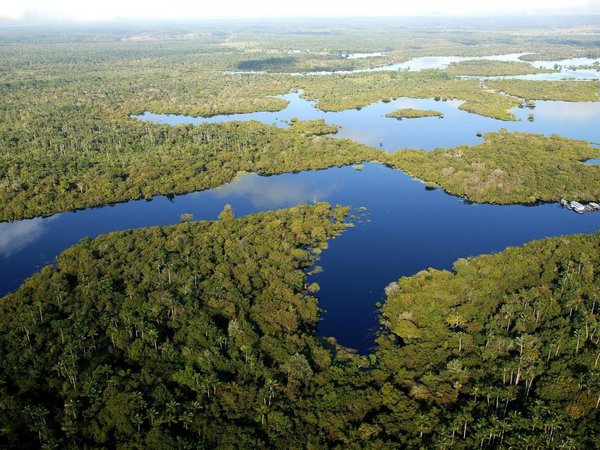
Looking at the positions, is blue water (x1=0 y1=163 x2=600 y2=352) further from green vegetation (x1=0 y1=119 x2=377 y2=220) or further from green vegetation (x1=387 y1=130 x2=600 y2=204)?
green vegetation (x1=0 y1=119 x2=377 y2=220)

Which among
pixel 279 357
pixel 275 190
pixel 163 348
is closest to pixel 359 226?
pixel 275 190

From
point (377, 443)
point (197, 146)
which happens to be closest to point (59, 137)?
point (197, 146)

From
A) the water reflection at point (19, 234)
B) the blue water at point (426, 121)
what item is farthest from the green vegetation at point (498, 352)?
the blue water at point (426, 121)

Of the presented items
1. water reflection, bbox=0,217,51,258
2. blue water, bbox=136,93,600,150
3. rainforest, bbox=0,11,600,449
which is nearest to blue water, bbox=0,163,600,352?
water reflection, bbox=0,217,51,258

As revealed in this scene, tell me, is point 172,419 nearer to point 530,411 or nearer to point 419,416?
point 419,416

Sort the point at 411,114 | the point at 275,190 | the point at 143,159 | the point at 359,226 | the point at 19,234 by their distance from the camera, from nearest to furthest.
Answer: the point at 19,234 < the point at 359,226 < the point at 275,190 < the point at 143,159 < the point at 411,114

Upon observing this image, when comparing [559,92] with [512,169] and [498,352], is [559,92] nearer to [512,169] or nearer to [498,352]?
[512,169]
